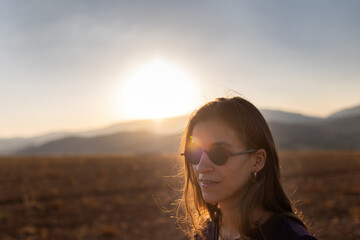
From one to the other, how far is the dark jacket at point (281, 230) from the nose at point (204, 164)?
44 centimetres

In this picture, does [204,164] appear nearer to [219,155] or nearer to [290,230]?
[219,155]

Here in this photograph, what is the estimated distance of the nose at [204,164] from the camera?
182 centimetres

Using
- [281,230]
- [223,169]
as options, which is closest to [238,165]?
[223,169]

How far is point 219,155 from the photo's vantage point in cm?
179

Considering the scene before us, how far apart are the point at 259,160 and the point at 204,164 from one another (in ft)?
1.15

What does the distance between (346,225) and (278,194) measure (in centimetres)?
755

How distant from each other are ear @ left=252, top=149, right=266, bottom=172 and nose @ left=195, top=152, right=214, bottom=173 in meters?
0.27

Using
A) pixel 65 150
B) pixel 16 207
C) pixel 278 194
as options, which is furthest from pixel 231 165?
pixel 65 150

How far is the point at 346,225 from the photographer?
788cm

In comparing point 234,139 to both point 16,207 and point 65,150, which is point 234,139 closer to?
point 16,207

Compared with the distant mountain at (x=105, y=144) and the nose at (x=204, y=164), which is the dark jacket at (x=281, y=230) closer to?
the nose at (x=204, y=164)

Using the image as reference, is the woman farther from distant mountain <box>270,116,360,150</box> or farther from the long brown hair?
distant mountain <box>270,116,360,150</box>

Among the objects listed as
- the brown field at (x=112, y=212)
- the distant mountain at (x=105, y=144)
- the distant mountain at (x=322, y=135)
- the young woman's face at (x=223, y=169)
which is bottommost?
the distant mountain at (x=322, y=135)

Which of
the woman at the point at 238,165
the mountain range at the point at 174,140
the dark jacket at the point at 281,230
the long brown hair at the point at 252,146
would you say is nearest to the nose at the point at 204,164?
the woman at the point at 238,165
